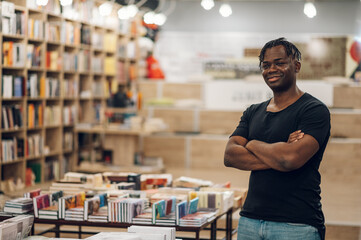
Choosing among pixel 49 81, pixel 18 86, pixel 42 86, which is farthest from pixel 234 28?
pixel 18 86

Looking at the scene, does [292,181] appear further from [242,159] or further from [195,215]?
[195,215]

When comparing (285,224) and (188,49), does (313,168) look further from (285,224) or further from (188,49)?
(188,49)

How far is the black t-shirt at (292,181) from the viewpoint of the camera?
268cm

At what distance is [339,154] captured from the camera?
9656mm

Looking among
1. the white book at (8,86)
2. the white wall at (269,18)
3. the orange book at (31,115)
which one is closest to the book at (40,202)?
the white book at (8,86)

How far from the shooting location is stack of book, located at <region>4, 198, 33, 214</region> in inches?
169

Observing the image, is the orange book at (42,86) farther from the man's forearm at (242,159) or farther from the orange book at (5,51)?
the man's forearm at (242,159)

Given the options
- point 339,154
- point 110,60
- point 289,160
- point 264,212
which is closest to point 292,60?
point 289,160

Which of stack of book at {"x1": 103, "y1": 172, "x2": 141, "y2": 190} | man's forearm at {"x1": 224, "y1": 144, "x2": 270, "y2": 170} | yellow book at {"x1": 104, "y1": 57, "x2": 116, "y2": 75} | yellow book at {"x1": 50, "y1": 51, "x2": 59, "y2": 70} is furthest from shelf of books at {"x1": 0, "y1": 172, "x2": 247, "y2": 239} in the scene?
yellow book at {"x1": 104, "y1": 57, "x2": 116, "y2": 75}

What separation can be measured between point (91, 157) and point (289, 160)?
304 inches

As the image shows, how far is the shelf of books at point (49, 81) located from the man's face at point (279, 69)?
5407mm

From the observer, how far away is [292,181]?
2.71 meters

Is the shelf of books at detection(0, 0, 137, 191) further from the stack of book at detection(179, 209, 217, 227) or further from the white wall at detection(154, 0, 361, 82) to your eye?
the stack of book at detection(179, 209, 217, 227)

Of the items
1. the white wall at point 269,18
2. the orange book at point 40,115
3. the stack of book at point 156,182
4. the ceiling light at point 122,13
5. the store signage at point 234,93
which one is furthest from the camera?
the white wall at point 269,18
